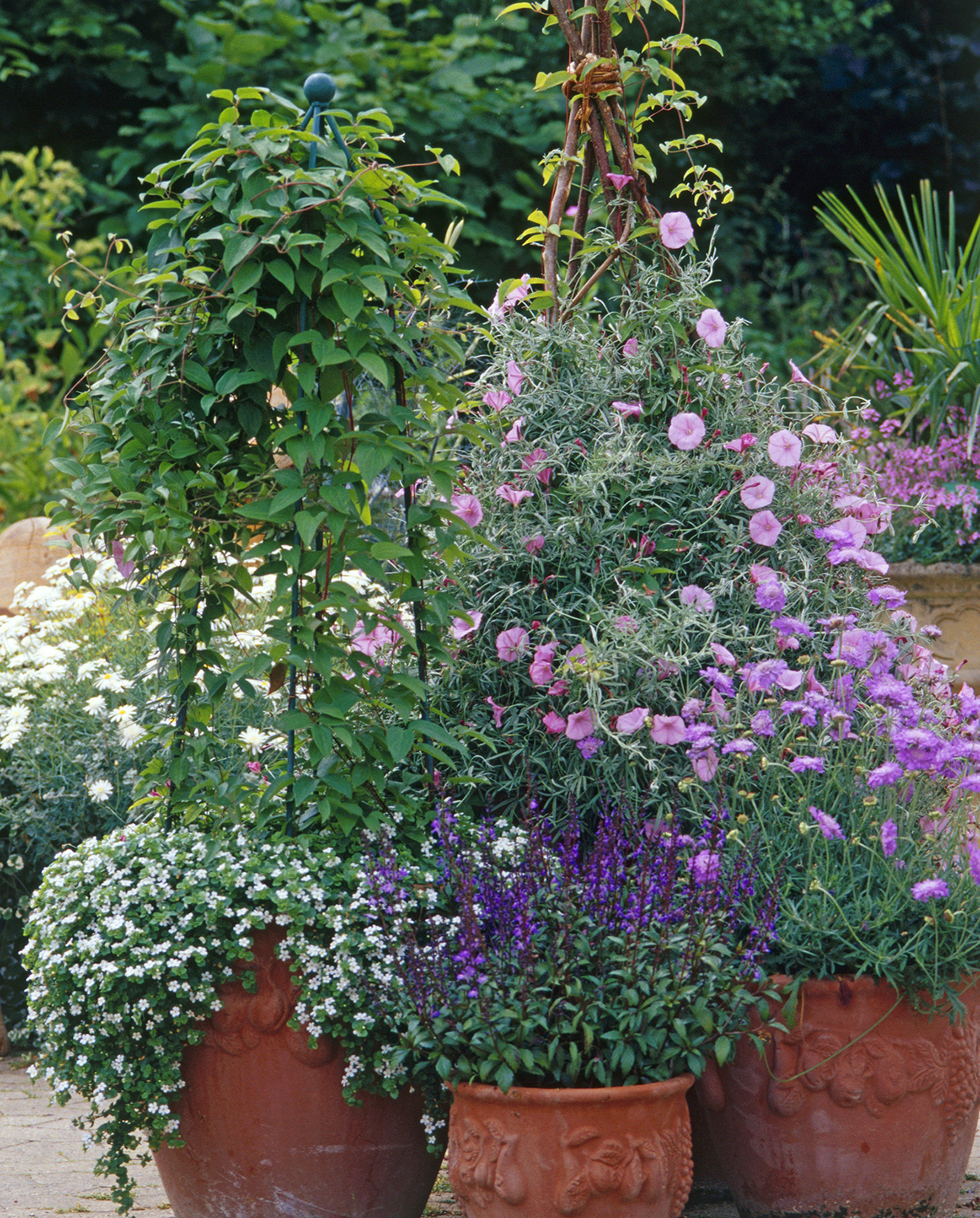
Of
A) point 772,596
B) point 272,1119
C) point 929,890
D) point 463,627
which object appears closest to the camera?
point 929,890

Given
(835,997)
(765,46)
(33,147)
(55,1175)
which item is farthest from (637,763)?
(765,46)

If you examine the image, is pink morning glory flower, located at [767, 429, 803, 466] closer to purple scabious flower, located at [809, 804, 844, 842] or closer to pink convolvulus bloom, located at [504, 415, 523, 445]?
pink convolvulus bloom, located at [504, 415, 523, 445]

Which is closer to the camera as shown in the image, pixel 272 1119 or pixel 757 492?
pixel 272 1119

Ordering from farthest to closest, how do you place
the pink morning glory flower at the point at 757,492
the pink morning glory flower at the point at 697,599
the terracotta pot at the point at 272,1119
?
1. the pink morning glory flower at the point at 757,492
2. the pink morning glory flower at the point at 697,599
3. the terracotta pot at the point at 272,1119

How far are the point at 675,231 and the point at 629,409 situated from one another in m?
0.40

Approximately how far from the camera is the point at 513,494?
2.38 m

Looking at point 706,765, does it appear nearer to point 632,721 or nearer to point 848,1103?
point 632,721

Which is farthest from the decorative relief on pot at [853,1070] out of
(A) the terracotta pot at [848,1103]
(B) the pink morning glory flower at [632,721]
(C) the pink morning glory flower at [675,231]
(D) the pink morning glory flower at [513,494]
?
(C) the pink morning glory flower at [675,231]

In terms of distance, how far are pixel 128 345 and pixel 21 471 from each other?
12.0 feet

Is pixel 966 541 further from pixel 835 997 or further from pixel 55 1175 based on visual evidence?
pixel 55 1175

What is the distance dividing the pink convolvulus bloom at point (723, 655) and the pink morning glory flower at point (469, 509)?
0.54 meters

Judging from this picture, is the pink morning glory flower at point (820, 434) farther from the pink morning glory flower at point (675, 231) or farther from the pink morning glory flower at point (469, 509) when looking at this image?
the pink morning glory flower at point (469, 509)

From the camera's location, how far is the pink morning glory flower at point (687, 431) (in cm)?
240

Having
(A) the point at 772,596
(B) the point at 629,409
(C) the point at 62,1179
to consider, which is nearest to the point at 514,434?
(B) the point at 629,409
